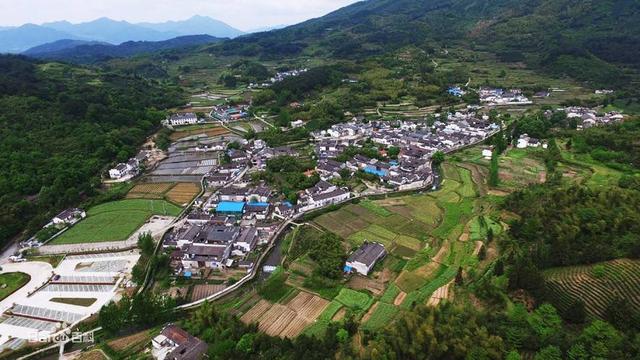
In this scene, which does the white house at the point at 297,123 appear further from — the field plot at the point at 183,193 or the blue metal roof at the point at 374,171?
the field plot at the point at 183,193

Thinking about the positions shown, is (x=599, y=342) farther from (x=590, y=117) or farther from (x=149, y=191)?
(x=590, y=117)

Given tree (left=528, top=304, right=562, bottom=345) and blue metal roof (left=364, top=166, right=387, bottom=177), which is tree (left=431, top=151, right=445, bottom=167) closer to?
blue metal roof (left=364, top=166, right=387, bottom=177)

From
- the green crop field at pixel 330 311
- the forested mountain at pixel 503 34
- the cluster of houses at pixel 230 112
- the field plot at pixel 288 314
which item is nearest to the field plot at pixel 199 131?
the cluster of houses at pixel 230 112

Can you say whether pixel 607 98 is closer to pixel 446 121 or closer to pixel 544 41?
pixel 446 121

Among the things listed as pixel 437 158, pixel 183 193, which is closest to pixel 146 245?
pixel 183 193

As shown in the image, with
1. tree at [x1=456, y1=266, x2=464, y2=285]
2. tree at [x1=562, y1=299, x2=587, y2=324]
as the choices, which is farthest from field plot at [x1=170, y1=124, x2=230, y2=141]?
tree at [x1=562, y1=299, x2=587, y2=324]
